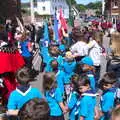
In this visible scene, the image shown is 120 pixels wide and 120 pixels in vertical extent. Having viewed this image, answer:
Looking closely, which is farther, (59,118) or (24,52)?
(24,52)

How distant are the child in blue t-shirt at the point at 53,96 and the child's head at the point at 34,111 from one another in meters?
2.39

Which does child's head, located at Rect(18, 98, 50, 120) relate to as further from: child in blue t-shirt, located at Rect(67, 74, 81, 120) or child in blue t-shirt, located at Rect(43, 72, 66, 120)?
child in blue t-shirt, located at Rect(67, 74, 81, 120)

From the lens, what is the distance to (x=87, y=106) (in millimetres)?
5906

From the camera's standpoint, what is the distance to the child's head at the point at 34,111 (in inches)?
130

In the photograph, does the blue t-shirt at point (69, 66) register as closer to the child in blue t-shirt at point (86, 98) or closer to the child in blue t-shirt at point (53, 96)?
the child in blue t-shirt at point (53, 96)

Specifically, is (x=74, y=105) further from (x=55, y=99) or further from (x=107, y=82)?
(x=107, y=82)

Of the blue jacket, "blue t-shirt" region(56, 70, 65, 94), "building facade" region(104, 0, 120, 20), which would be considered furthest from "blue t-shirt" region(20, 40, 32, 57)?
"building facade" region(104, 0, 120, 20)

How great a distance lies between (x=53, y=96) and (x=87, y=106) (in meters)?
0.52

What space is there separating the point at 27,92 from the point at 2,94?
282 cm

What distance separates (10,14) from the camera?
1719 inches

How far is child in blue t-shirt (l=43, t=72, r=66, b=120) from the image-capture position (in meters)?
5.86

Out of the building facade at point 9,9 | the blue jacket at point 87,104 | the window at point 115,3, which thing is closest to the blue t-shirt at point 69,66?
the blue jacket at point 87,104

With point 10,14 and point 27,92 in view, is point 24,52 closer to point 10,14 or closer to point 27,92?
point 27,92

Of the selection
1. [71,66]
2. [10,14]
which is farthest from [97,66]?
[10,14]
